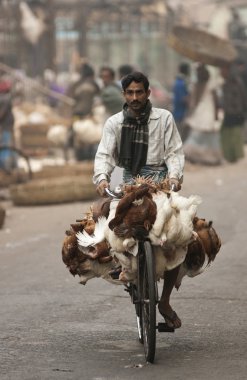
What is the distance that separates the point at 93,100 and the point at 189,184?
12.6 feet

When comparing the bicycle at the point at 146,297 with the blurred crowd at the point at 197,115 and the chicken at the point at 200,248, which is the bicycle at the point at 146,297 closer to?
the chicken at the point at 200,248

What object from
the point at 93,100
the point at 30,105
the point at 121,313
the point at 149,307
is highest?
the point at 149,307

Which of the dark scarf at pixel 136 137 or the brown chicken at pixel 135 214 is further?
the dark scarf at pixel 136 137

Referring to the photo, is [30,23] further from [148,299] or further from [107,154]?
[148,299]

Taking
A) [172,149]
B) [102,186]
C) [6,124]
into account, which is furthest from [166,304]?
[6,124]

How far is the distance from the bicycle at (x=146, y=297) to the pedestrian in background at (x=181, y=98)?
15.7 m

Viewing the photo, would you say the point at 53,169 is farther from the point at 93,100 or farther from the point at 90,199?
the point at 93,100

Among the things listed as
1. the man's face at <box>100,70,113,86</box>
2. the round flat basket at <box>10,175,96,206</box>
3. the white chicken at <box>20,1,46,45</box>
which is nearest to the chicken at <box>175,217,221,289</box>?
the round flat basket at <box>10,175,96,206</box>

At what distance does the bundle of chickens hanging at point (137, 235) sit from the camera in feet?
22.4

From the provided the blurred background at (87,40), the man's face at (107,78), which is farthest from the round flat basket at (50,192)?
the blurred background at (87,40)

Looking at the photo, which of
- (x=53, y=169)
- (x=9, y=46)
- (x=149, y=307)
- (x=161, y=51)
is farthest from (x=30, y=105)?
(x=149, y=307)

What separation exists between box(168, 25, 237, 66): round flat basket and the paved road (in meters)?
9.19

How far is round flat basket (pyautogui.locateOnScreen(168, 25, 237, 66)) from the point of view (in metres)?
22.1

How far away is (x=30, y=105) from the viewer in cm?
3136
